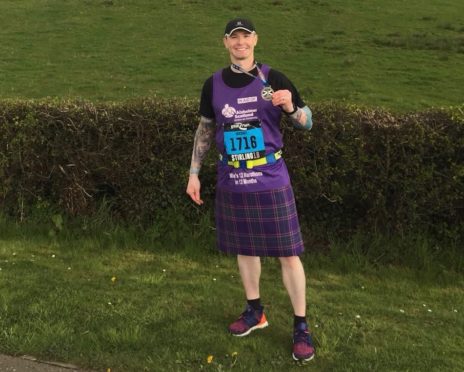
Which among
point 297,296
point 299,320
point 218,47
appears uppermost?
point 218,47

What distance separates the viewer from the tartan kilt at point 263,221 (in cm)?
314

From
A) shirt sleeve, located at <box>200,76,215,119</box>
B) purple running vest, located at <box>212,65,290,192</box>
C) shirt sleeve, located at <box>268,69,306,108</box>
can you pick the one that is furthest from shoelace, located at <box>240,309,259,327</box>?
shirt sleeve, located at <box>268,69,306,108</box>

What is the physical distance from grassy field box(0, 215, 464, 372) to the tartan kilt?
2.00ft

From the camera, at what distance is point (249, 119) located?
301 centimetres

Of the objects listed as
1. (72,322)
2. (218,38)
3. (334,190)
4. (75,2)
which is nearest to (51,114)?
(72,322)

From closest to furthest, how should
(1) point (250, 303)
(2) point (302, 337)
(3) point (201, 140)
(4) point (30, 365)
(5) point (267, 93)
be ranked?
1. (5) point (267, 93)
2. (4) point (30, 365)
3. (2) point (302, 337)
4. (3) point (201, 140)
5. (1) point (250, 303)

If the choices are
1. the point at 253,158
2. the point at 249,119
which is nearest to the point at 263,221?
the point at 253,158

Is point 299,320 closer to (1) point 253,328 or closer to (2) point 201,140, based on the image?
(1) point 253,328

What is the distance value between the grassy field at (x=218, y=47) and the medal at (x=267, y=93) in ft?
27.5

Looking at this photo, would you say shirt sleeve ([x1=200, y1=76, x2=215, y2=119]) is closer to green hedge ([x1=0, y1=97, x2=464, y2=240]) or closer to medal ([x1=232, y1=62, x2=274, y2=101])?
medal ([x1=232, y1=62, x2=274, y2=101])

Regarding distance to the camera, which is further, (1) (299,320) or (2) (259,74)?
(1) (299,320)

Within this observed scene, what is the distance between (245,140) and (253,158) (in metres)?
0.11

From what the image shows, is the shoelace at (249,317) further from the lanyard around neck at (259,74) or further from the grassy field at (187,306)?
the lanyard around neck at (259,74)

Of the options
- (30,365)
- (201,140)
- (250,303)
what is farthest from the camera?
(250,303)
